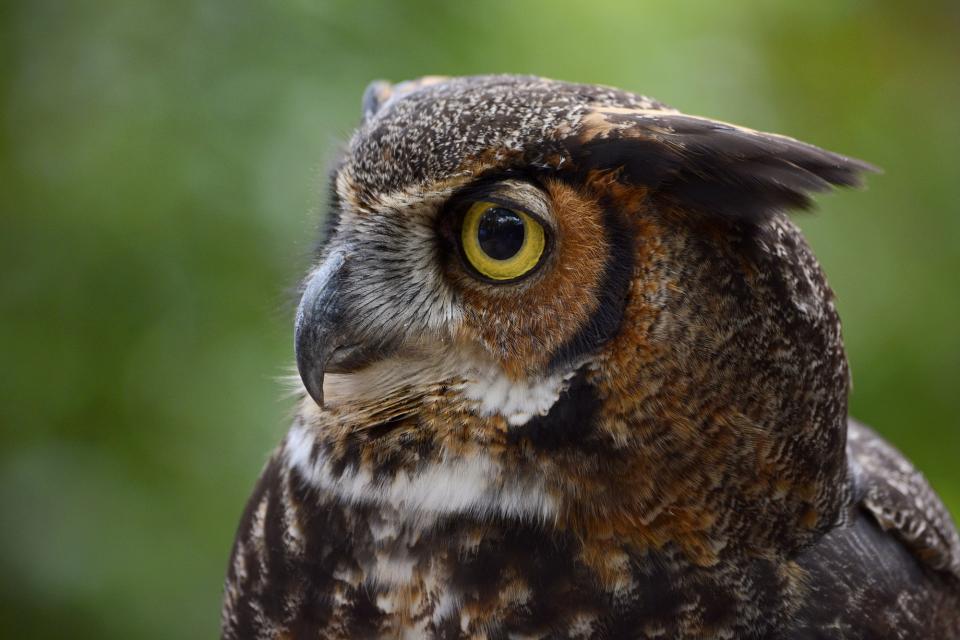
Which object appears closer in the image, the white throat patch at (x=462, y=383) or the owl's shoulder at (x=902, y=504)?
the white throat patch at (x=462, y=383)

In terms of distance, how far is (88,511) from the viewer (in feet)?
7.97

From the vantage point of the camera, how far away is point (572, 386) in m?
1.16

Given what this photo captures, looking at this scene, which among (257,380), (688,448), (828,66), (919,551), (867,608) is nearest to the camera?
(688,448)

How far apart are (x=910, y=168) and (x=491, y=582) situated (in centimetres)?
258

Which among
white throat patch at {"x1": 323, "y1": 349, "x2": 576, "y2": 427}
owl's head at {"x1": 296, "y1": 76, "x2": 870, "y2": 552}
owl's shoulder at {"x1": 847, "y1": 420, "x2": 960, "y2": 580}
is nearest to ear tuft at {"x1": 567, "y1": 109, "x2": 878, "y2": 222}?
owl's head at {"x1": 296, "y1": 76, "x2": 870, "y2": 552}

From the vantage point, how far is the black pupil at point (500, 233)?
1136 mm

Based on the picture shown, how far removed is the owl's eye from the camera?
3.71ft

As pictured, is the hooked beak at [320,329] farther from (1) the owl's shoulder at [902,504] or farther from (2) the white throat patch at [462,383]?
(1) the owl's shoulder at [902,504]

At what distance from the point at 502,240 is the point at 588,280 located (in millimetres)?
113

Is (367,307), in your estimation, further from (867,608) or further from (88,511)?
(88,511)

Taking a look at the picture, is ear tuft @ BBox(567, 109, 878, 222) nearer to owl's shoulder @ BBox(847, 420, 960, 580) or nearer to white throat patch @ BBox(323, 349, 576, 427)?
white throat patch @ BBox(323, 349, 576, 427)

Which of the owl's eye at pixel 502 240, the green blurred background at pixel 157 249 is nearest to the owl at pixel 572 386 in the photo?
the owl's eye at pixel 502 240

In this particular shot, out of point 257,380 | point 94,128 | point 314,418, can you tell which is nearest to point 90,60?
point 94,128

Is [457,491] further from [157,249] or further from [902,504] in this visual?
[157,249]
